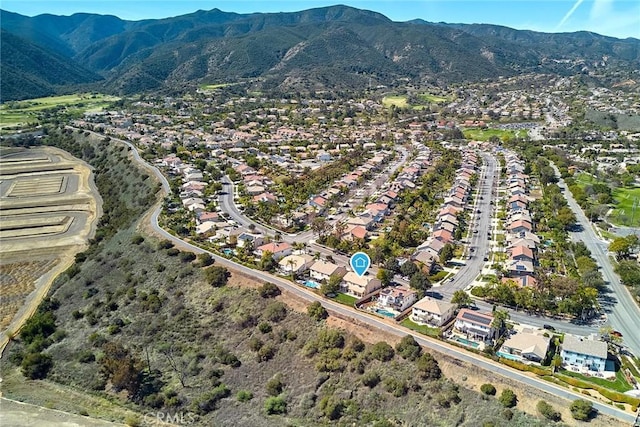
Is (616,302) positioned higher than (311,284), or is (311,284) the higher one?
(616,302)

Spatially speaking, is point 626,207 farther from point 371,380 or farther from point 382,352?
point 371,380

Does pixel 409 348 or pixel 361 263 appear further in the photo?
pixel 361 263

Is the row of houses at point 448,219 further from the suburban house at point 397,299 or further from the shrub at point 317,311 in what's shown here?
the shrub at point 317,311

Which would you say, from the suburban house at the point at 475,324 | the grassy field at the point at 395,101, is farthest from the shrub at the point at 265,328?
the grassy field at the point at 395,101

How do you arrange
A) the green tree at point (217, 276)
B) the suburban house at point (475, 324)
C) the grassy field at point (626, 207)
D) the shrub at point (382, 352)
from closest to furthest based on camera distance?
the shrub at point (382, 352), the suburban house at point (475, 324), the green tree at point (217, 276), the grassy field at point (626, 207)

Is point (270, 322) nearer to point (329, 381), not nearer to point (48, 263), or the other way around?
point (329, 381)

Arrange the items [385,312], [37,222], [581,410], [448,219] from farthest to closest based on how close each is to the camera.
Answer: [37,222]
[448,219]
[385,312]
[581,410]

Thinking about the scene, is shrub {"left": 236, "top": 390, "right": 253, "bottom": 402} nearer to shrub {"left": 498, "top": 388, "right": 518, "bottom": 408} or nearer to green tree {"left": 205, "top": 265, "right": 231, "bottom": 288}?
green tree {"left": 205, "top": 265, "right": 231, "bottom": 288}

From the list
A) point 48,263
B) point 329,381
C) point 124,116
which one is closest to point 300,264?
point 329,381

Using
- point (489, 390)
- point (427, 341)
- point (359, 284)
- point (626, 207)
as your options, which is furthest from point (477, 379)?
point (626, 207)
